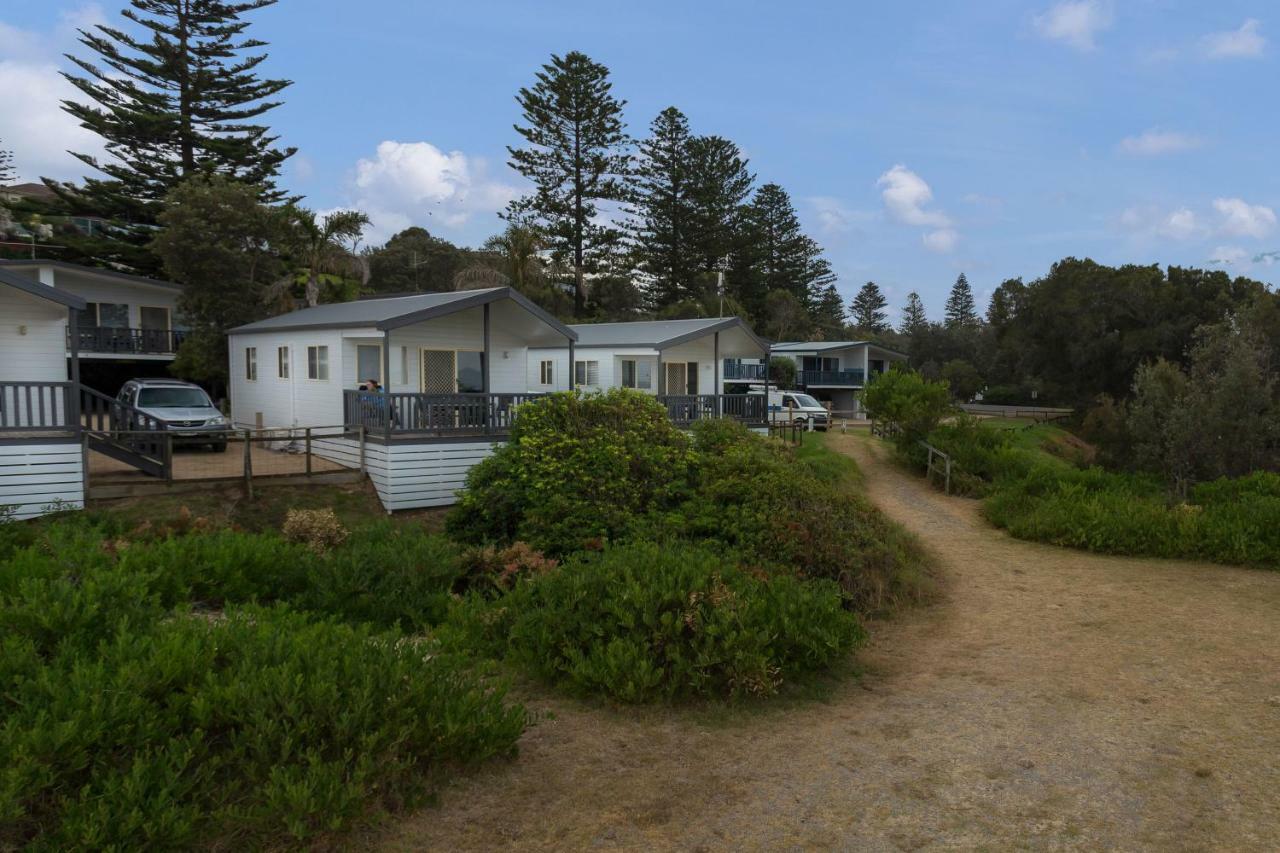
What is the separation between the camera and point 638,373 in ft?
87.8

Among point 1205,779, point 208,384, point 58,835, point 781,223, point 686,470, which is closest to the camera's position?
point 58,835

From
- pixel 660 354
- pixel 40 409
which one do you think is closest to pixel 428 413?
pixel 40 409

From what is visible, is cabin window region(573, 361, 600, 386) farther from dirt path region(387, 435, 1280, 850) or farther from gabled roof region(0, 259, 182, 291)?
dirt path region(387, 435, 1280, 850)

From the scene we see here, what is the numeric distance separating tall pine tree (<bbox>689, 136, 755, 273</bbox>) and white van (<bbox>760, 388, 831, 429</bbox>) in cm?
2162

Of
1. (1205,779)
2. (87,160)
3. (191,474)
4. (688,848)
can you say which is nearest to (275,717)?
(688,848)

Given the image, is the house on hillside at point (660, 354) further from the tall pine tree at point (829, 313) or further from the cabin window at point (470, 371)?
the tall pine tree at point (829, 313)

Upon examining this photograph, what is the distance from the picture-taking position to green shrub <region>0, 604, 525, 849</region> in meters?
4.30

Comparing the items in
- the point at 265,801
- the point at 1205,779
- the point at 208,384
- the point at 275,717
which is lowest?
the point at 1205,779

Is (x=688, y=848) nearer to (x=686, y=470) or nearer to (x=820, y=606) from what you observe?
(x=820, y=606)

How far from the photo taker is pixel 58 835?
4.21 m

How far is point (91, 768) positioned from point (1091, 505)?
15.8m

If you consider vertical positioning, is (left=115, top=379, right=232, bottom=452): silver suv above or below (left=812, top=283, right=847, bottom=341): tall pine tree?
below

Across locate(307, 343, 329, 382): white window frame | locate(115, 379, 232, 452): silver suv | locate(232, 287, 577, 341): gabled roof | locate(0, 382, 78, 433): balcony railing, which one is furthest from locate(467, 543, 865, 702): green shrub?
locate(115, 379, 232, 452): silver suv

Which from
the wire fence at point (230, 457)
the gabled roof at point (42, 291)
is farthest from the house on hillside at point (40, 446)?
the wire fence at point (230, 457)
